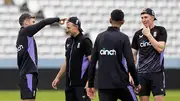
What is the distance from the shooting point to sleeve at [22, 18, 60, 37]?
→ 10.5 meters

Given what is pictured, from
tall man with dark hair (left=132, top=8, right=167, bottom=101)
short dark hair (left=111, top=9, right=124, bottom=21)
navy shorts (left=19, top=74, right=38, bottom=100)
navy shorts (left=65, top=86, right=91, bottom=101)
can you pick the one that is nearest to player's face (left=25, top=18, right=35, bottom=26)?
navy shorts (left=19, top=74, right=38, bottom=100)

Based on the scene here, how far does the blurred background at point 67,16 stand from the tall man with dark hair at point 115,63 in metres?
11.7

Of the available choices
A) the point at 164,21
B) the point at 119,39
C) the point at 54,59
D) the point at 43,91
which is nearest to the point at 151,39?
the point at 119,39

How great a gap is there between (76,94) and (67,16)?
12086 millimetres

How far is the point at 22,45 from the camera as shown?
35.0ft

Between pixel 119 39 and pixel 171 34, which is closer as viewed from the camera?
pixel 119 39

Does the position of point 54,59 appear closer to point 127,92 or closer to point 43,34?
point 43,34

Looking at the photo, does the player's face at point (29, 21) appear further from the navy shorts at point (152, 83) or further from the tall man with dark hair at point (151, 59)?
the navy shorts at point (152, 83)

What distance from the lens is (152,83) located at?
36.2 feet

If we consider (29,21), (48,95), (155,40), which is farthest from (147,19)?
(48,95)

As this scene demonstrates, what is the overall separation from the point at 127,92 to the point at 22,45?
2.64 metres

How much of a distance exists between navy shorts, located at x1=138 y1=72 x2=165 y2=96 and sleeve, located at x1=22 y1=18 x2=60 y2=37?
2.00m

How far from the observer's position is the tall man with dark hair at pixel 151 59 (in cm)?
1085

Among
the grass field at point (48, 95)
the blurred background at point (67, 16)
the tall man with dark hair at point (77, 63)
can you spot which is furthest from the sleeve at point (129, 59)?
the blurred background at point (67, 16)
